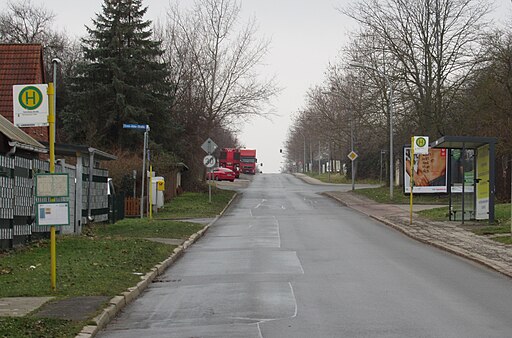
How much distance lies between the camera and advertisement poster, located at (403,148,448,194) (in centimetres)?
4422

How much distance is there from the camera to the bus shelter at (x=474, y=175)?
80.0 feet

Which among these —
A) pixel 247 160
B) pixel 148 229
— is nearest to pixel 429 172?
pixel 148 229

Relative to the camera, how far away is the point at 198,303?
10828 millimetres

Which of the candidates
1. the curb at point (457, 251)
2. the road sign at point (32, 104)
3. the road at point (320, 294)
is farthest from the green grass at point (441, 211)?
the road sign at point (32, 104)

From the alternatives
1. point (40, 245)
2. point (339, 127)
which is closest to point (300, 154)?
point (339, 127)

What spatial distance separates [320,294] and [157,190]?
24.4m

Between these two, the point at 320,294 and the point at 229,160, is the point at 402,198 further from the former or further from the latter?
the point at 229,160

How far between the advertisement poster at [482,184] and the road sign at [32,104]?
1739 centimetres

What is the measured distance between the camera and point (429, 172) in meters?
44.4

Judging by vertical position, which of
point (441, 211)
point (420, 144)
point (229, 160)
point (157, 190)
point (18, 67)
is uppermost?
point (18, 67)

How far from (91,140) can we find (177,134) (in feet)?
28.0

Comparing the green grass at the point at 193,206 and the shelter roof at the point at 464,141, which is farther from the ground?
the shelter roof at the point at 464,141

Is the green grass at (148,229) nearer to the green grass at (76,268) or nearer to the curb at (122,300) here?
the green grass at (76,268)

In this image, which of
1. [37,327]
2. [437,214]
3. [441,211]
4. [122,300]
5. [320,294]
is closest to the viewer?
[37,327]
